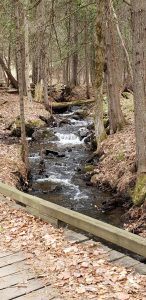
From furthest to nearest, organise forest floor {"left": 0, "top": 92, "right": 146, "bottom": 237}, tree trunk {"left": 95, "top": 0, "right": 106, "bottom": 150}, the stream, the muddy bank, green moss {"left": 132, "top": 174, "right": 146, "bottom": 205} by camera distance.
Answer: tree trunk {"left": 95, "top": 0, "right": 106, "bottom": 150} → the muddy bank → the stream → green moss {"left": 132, "top": 174, "right": 146, "bottom": 205} → forest floor {"left": 0, "top": 92, "right": 146, "bottom": 237}

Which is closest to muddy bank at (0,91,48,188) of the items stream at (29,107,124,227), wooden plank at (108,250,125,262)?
stream at (29,107,124,227)

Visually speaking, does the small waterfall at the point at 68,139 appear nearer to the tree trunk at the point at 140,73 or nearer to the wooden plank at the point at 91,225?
the tree trunk at the point at 140,73

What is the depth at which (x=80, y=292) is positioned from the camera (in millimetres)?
4684

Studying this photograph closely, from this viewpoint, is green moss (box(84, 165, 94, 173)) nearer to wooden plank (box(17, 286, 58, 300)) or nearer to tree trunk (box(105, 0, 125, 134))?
tree trunk (box(105, 0, 125, 134))

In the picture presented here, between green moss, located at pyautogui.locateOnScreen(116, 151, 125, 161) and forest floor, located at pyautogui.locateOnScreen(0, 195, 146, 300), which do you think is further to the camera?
green moss, located at pyautogui.locateOnScreen(116, 151, 125, 161)

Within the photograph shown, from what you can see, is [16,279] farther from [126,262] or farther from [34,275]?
[126,262]

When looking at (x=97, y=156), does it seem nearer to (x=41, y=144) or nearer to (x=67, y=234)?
(x=41, y=144)

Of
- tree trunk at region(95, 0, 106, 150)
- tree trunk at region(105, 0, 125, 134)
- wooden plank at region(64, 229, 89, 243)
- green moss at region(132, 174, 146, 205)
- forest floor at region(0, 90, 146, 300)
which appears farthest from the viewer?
tree trunk at region(105, 0, 125, 134)

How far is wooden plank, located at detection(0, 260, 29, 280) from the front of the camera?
523 cm

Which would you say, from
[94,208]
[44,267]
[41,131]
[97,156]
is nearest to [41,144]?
[41,131]

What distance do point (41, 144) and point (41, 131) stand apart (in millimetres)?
2773

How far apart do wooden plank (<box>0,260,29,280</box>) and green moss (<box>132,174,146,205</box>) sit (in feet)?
18.5

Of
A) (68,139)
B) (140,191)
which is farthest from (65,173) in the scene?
(68,139)

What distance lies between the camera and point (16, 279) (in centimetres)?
505
